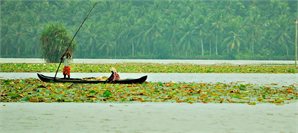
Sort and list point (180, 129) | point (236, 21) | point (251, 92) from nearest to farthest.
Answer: point (180, 129), point (251, 92), point (236, 21)

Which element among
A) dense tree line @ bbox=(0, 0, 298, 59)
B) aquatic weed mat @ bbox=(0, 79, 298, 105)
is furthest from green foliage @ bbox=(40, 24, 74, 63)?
dense tree line @ bbox=(0, 0, 298, 59)

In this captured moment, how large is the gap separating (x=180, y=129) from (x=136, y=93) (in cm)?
774

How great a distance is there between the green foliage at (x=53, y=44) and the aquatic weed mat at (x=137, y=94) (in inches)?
1226

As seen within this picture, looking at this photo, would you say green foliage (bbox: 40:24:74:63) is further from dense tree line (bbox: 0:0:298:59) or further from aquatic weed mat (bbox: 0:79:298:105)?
dense tree line (bbox: 0:0:298:59)

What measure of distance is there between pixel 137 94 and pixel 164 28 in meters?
81.9

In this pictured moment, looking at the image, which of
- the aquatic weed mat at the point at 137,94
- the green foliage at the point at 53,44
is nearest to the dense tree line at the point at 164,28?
the green foliage at the point at 53,44

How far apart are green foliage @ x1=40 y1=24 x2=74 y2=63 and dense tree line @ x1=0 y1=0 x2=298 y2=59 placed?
140ft

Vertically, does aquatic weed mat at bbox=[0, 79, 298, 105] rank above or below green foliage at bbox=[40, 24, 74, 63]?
below

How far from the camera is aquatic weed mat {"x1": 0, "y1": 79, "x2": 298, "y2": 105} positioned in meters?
17.2

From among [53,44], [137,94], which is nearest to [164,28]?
[53,44]

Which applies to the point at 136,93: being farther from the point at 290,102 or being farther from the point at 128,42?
the point at 128,42

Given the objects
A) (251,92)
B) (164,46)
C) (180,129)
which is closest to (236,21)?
(164,46)

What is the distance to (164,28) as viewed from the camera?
10031cm

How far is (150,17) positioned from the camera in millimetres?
101938
